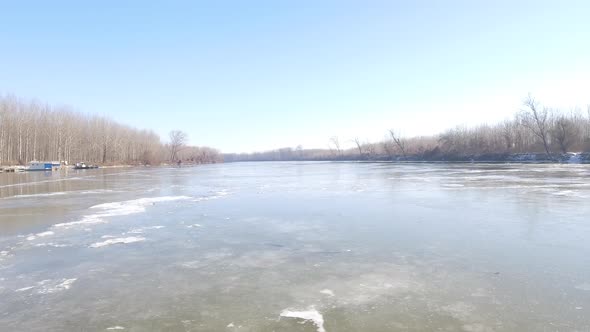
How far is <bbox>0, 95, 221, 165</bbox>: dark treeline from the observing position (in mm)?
49725

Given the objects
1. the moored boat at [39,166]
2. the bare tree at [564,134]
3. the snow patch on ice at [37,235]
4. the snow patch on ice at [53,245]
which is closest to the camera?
the snow patch on ice at [53,245]

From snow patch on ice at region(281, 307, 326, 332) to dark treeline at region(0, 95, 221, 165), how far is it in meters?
56.5

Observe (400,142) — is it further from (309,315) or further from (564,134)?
(309,315)

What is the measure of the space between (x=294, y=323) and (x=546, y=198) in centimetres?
1085

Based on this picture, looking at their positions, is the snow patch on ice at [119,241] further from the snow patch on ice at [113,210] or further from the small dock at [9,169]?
the small dock at [9,169]

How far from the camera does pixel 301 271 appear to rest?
454 centimetres

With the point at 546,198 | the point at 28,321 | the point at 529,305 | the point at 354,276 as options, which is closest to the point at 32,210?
the point at 28,321

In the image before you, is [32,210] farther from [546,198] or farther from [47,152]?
[47,152]

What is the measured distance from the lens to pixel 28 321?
3.19 metres

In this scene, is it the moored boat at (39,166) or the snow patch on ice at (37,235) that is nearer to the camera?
the snow patch on ice at (37,235)

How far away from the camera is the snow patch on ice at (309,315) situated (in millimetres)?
3094

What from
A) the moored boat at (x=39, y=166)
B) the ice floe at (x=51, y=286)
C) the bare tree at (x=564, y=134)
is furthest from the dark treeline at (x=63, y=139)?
the bare tree at (x=564, y=134)

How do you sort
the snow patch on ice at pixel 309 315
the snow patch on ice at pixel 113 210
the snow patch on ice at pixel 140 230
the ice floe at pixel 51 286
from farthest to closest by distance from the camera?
the snow patch on ice at pixel 113 210 < the snow patch on ice at pixel 140 230 < the ice floe at pixel 51 286 < the snow patch on ice at pixel 309 315

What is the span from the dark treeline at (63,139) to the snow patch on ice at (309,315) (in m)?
56.5
